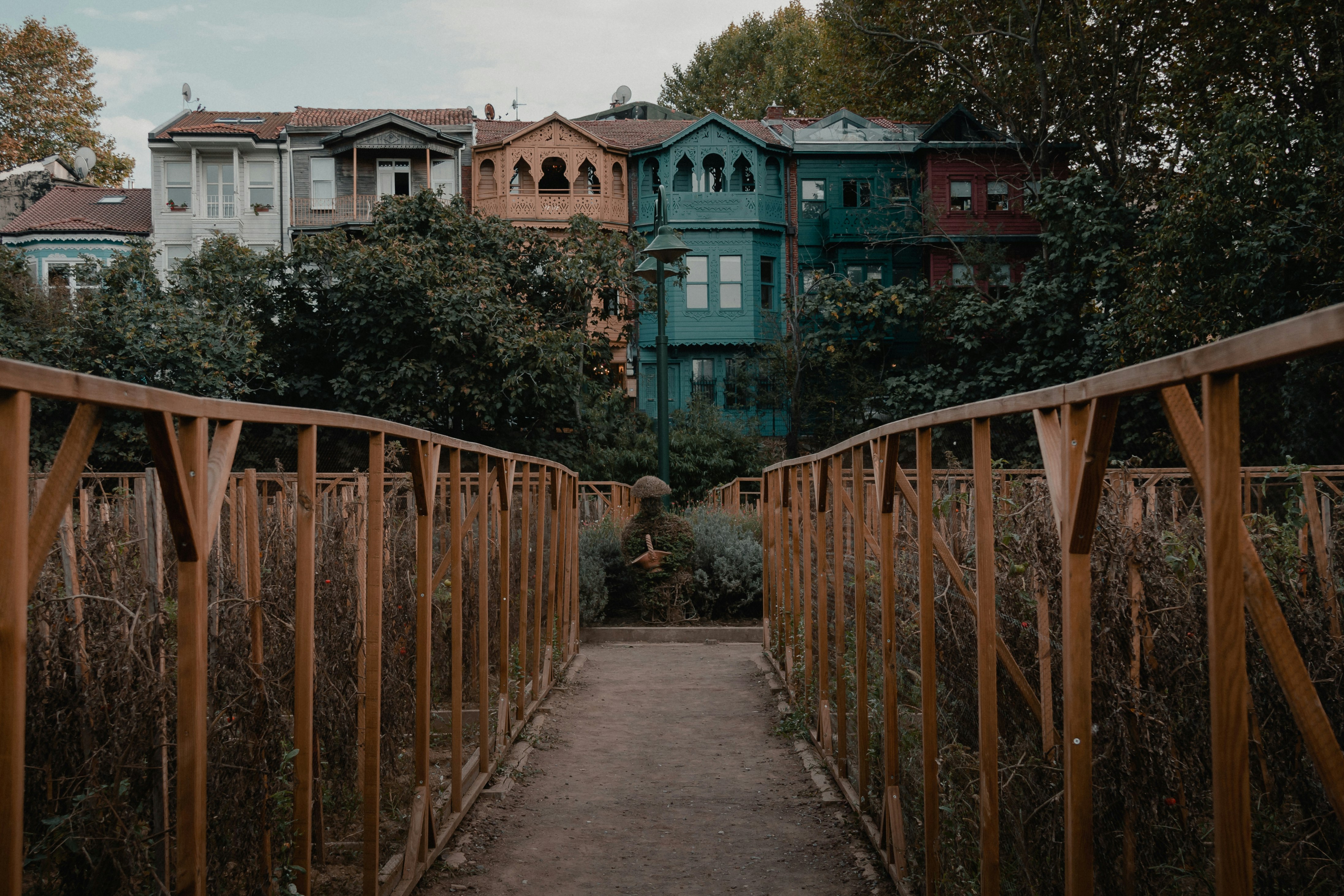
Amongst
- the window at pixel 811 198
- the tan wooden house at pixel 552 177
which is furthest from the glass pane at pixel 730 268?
the tan wooden house at pixel 552 177

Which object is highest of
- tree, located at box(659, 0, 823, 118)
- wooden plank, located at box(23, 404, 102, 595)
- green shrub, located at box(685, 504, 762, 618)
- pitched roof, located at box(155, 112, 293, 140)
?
tree, located at box(659, 0, 823, 118)

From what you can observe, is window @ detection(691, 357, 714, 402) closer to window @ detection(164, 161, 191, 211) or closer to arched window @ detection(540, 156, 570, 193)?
arched window @ detection(540, 156, 570, 193)

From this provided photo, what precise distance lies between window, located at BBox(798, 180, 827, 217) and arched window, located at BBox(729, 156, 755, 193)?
170 cm

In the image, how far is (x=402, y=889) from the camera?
457cm

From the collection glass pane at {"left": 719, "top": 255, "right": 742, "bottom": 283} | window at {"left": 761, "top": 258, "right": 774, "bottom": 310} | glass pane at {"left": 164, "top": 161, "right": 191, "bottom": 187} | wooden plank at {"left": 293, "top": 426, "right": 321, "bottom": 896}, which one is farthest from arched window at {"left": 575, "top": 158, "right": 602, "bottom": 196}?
wooden plank at {"left": 293, "top": 426, "right": 321, "bottom": 896}

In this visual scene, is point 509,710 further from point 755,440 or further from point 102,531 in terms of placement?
point 755,440

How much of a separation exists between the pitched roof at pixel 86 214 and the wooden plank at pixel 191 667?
3638cm

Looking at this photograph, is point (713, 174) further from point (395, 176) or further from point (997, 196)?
A: point (395, 176)

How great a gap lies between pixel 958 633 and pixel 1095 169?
2527 cm

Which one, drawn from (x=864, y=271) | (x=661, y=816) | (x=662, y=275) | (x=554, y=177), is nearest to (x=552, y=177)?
(x=554, y=177)

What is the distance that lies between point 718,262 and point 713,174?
2990 mm

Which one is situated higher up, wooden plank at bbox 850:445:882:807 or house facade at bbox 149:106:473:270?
house facade at bbox 149:106:473:270

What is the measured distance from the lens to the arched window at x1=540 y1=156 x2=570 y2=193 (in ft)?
113

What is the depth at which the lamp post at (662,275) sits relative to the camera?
15.4 meters
